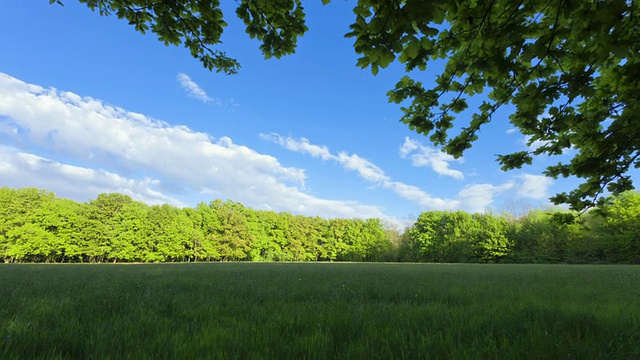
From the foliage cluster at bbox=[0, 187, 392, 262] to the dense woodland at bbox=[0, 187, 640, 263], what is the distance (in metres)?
0.17

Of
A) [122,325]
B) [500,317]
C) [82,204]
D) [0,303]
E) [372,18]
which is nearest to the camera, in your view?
[372,18]

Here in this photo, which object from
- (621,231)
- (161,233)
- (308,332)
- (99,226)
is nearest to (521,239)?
(621,231)

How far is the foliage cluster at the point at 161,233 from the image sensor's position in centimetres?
5409

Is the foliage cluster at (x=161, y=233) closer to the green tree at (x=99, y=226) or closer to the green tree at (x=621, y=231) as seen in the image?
the green tree at (x=99, y=226)

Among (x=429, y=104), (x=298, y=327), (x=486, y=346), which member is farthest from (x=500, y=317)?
(x=429, y=104)

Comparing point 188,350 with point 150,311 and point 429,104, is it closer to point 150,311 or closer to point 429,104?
point 150,311

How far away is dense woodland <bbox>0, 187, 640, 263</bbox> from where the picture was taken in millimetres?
52594

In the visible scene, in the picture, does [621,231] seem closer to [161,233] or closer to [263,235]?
[263,235]

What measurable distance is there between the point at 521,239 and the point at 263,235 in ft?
194

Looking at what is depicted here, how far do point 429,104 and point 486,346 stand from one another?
12.4ft

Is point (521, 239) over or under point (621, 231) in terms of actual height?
under

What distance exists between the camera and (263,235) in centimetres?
7662

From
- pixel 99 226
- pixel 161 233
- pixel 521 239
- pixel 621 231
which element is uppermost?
pixel 621 231

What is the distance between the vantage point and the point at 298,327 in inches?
154
